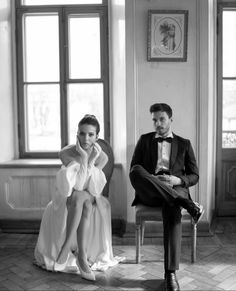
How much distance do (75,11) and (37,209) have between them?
2133mm

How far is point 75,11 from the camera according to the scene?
3930 millimetres

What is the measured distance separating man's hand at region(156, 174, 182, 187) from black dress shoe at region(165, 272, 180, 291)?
0.62m

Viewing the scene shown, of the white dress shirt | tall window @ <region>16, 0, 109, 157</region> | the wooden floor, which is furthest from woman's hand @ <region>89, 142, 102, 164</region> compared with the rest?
tall window @ <region>16, 0, 109, 157</region>

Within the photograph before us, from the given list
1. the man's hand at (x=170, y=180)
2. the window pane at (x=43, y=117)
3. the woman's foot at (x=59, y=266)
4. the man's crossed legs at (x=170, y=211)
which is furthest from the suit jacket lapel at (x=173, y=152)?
the window pane at (x=43, y=117)

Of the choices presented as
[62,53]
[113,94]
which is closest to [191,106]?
[113,94]

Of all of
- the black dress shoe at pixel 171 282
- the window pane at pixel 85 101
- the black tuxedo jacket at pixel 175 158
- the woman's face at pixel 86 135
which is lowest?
the black dress shoe at pixel 171 282

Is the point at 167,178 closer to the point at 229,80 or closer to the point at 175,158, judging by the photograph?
the point at 175,158

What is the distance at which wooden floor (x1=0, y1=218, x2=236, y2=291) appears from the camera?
2492 millimetres

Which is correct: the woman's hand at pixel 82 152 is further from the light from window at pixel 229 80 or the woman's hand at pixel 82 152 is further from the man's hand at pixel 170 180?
the light from window at pixel 229 80

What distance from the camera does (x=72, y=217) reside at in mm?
2619

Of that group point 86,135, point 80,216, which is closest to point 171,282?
point 80,216

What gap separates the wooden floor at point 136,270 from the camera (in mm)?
2492

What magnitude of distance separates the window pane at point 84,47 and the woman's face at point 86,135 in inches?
54.2

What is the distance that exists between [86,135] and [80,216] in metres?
0.60
